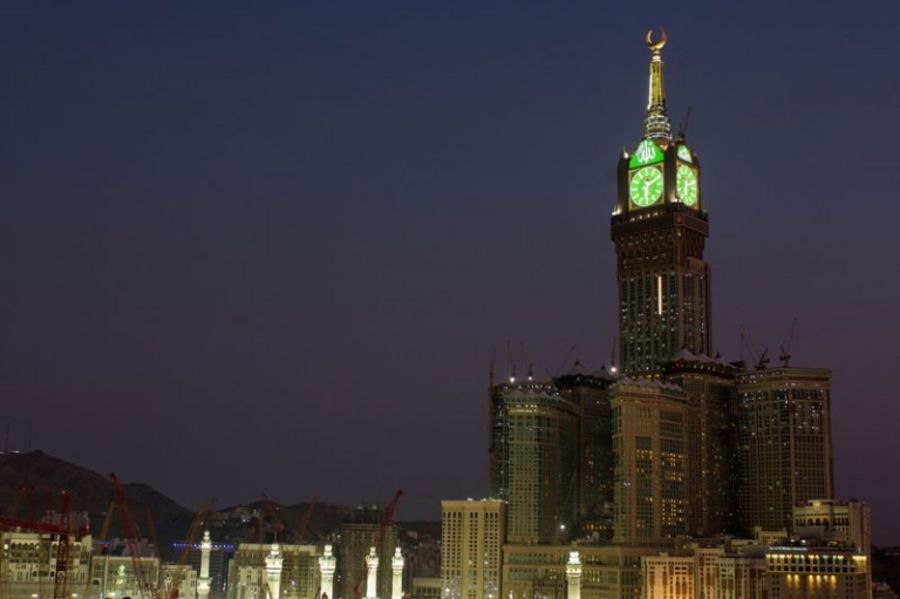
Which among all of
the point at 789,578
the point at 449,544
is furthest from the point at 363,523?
the point at 789,578

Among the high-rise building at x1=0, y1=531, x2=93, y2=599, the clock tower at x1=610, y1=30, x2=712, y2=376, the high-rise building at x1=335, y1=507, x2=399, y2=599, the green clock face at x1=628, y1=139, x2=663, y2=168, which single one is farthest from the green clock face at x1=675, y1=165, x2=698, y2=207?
the high-rise building at x1=0, y1=531, x2=93, y2=599

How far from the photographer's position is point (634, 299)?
135250 millimetres

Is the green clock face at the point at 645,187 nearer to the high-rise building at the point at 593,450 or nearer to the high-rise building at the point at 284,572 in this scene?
the high-rise building at the point at 593,450

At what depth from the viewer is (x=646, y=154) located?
134 m

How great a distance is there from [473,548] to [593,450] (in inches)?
773

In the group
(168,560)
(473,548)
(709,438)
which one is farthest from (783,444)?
(168,560)

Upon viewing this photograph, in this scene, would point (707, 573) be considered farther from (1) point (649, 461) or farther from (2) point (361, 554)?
(2) point (361, 554)

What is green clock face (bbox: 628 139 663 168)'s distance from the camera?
439 feet

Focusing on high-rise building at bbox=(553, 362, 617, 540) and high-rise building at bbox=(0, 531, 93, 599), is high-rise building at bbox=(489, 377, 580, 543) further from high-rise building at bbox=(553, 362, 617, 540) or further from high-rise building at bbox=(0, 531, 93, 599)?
high-rise building at bbox=(0, 531, 93, 599)

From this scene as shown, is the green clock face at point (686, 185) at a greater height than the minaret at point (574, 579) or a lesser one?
greater

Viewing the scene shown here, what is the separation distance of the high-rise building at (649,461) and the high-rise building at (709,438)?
2.00 m

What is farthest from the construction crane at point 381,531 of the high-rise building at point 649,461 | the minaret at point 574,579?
the minaret at point 574,579

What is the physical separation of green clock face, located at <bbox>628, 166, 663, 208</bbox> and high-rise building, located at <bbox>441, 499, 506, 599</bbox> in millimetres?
36189

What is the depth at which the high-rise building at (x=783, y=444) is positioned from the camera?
12225 cm
